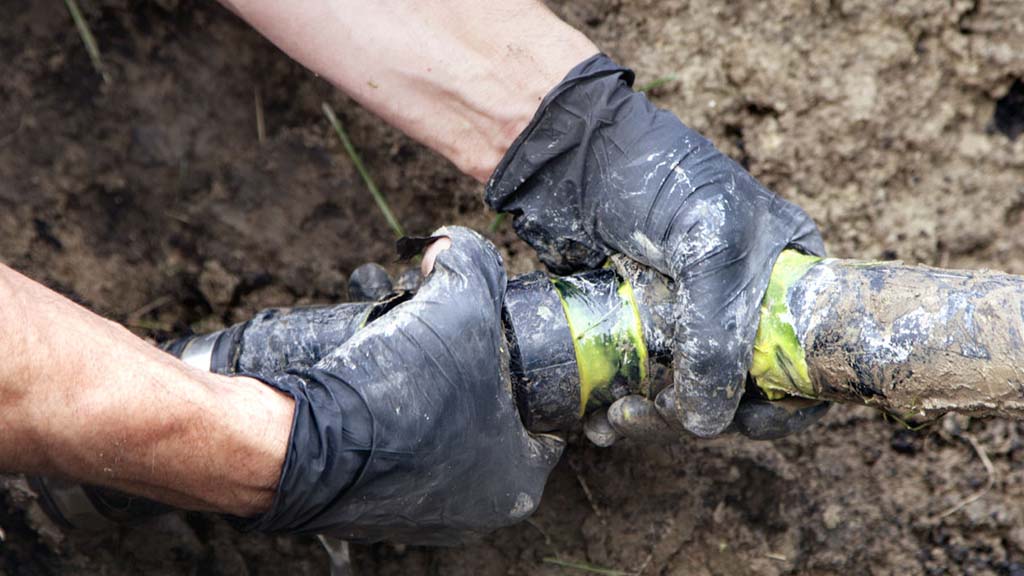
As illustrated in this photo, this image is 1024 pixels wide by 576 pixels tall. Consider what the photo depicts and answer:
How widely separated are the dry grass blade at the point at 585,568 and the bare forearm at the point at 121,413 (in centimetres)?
76

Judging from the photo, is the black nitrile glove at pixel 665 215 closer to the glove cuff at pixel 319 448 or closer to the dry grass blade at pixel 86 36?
the glove cuff at pixel 319 448

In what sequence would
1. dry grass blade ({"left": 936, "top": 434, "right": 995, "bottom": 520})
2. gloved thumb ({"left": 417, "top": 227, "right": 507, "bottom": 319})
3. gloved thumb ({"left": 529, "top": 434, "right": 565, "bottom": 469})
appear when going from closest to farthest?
gloved thumb ({"left": 417, "top": 227, "right": 507, "bottom": 319}) → gloved thumb ({"left": 529, "top": 434, "right": 565, "bottom": 469}) → dry grass blade ({"left": 936, "top": 434, "right": 995, "bottom": 520})

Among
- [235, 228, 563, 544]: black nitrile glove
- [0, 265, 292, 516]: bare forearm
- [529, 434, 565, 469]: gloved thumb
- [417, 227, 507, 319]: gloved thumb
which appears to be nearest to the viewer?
[0, 265, 292, 516]: bare forearm

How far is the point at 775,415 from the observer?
158 cm

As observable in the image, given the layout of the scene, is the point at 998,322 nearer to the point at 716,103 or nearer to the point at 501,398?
the point at 501,398

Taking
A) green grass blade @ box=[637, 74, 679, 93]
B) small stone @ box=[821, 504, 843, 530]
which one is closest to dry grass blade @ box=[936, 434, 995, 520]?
small stone @ box=[821, 504, 843, 530]

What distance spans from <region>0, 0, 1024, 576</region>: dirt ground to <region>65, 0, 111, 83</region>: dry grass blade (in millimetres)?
24

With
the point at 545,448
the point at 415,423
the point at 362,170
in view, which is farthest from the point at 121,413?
the point at 362,170

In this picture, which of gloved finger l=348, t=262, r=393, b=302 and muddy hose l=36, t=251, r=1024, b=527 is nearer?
muddy hose l=36, t=251, r=1024, b=527

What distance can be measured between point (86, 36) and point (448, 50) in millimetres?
969

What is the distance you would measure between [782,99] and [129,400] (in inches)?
58.4

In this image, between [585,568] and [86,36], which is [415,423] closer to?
[585,568]

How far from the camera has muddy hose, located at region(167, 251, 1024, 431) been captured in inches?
53.1

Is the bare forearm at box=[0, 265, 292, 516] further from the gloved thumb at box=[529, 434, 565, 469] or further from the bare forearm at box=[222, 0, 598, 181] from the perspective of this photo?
the bare forearm at box=[222, 0, 598, 181]
